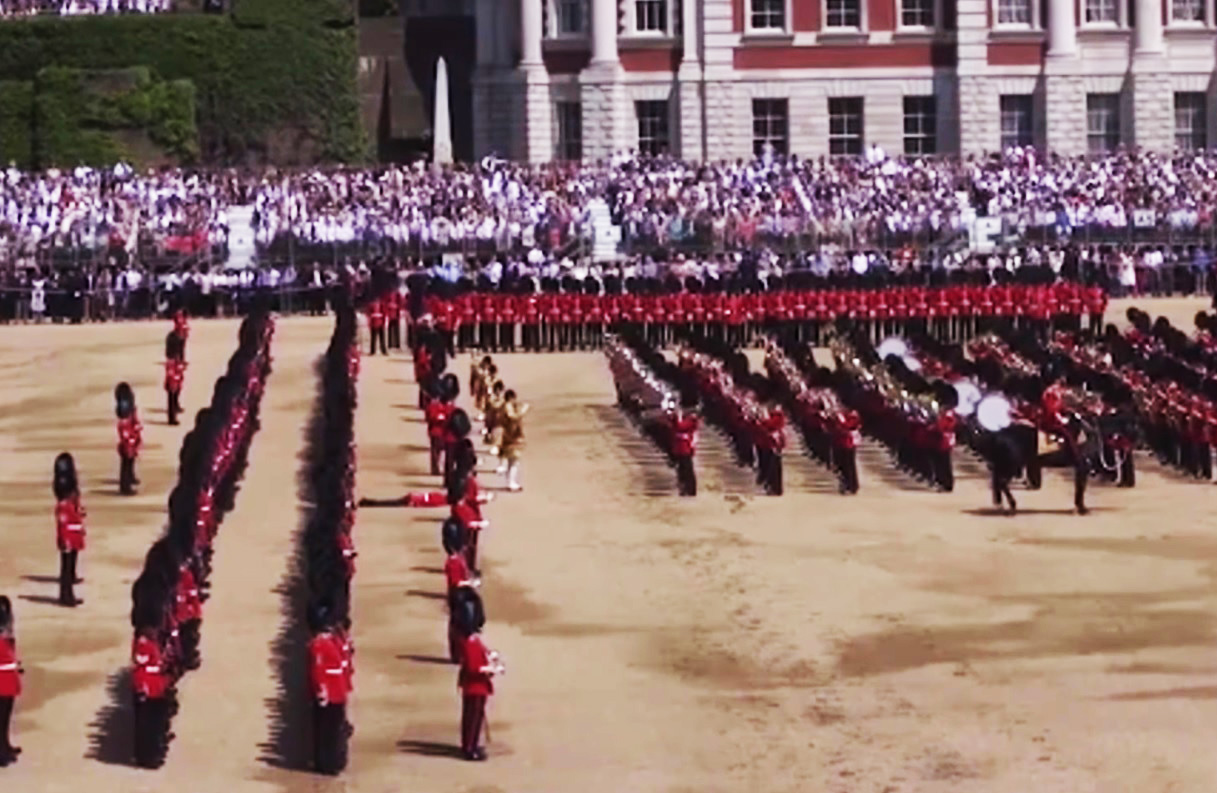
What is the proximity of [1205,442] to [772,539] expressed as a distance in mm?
7482

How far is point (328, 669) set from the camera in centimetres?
2917

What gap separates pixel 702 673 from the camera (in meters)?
33.1

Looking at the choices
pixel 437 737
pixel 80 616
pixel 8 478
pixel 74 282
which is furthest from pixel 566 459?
pixel 74 282


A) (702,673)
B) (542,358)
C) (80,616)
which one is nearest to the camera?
(702,673)

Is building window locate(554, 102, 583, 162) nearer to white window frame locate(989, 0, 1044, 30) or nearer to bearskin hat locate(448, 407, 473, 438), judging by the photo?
white window frame locate(989, 0, 1044, 30)

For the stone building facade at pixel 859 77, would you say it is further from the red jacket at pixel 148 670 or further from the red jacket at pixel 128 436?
the red jacket at pixel 148 670

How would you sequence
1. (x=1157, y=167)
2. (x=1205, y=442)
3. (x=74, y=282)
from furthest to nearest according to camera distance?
(x=1157, y=167)
(x=74, y=282)
(x=1205, y=442)

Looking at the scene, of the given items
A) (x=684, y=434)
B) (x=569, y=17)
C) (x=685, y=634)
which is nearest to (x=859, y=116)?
(x=569, y=17)

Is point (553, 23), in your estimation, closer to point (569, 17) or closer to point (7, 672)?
point (569, 17)

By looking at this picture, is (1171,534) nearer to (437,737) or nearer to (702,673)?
(702,673)

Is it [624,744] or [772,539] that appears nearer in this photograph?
[624,744]

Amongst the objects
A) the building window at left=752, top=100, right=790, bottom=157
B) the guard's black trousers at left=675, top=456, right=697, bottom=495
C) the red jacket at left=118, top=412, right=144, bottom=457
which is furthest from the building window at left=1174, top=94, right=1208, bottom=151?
the red jacket at left=118, top=412, right=144, bottom=457

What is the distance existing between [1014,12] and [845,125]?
4.84m

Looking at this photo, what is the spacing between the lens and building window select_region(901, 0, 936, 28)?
287 ft
